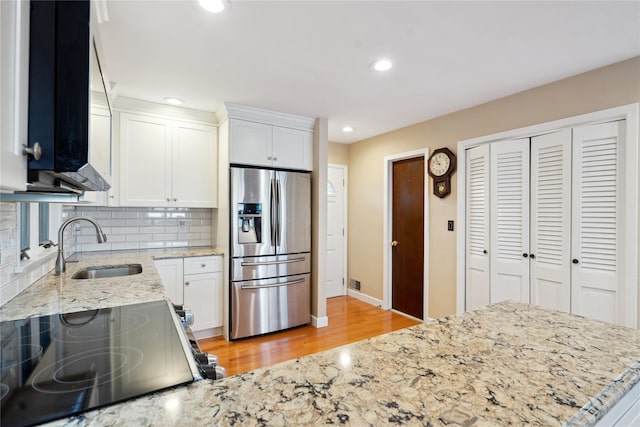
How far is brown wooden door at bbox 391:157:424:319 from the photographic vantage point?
3.77 meters

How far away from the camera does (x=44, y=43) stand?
2.33ft

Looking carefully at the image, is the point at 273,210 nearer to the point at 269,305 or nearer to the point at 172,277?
the point at 269,305

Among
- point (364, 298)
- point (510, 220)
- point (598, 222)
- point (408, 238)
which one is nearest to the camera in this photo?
point (598, 222)

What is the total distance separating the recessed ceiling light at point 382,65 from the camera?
2.21m

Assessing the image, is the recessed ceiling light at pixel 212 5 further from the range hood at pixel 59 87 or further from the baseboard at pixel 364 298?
the baseboard at pixel 364 298

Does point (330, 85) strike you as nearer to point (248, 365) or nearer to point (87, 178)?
point (87, 178)

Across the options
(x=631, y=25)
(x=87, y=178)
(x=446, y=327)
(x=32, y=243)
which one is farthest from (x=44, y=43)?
(x=631, y=25)

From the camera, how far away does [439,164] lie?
3.41m

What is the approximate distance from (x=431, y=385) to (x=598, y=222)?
2.45 meters

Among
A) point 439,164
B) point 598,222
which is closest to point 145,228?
point 439,164

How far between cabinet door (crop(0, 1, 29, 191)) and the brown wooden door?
3633mm

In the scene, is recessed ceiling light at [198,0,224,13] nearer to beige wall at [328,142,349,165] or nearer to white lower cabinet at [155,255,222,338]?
white lower cabinet at [155,255,222,338]

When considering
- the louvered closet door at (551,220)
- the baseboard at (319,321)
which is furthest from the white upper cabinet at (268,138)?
the louvered closet door at (551,220)

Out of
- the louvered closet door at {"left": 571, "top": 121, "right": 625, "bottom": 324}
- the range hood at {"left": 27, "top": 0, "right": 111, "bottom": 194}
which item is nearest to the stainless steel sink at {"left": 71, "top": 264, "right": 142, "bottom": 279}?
the range hood at {"left": 27, "top": 0, "right": 111, "bottom": 194}
